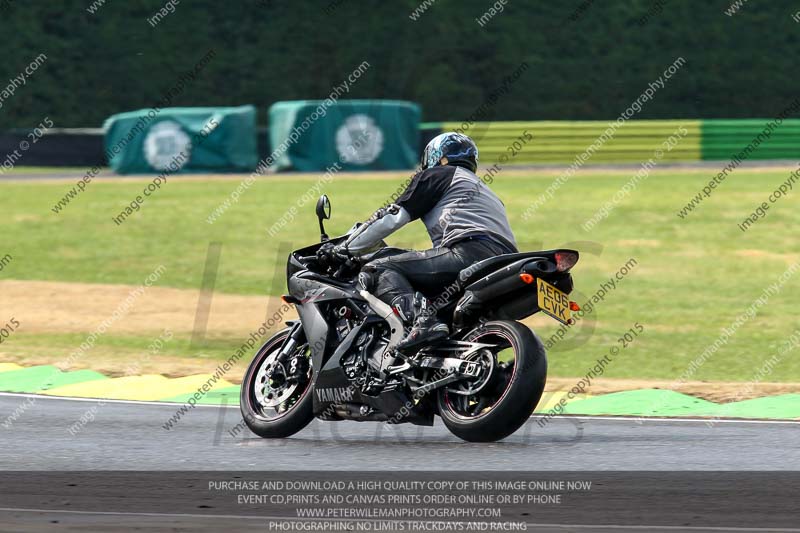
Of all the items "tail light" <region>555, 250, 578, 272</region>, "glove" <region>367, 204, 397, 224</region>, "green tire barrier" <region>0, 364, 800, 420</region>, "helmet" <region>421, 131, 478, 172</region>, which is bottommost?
"green tire barrier" <region>0, 364, 800, 420</region>

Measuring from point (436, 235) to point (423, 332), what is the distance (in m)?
0.83

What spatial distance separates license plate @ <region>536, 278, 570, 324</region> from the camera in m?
7.84

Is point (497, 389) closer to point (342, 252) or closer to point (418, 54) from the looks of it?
point (342, 252)

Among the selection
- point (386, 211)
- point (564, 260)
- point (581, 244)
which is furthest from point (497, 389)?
point (581, 244)

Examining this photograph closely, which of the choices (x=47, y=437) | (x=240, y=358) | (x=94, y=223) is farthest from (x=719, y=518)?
(x=94, y=223)

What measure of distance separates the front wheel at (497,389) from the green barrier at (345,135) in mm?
23958

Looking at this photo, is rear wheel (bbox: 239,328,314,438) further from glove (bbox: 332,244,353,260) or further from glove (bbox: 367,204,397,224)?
glove (bbox: 367,204,397,224)

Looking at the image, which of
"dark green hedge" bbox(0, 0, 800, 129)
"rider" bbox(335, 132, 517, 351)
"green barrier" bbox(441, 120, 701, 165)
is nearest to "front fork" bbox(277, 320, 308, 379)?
"rider" bbox(335, 132, 517, 351)

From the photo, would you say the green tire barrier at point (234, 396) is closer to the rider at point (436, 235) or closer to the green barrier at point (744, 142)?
the rider at point (436, 235)

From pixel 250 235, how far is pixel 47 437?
14377 mm

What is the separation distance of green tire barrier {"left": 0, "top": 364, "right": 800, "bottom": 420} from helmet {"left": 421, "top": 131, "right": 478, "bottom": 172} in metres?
2.20

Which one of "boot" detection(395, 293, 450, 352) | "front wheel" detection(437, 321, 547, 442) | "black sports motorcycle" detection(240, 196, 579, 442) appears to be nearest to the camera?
"front wheel" detection(437, 321, 547, 442)

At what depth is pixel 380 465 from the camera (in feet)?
24.6

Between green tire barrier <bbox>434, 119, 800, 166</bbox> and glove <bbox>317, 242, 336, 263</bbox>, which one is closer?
glove <bbox>317, 242, 336, 263</bbox>
